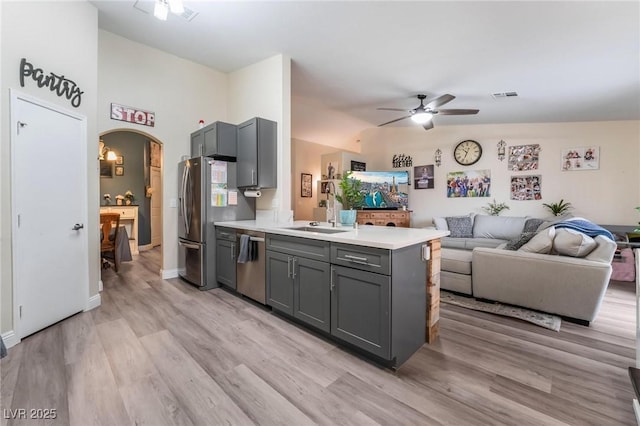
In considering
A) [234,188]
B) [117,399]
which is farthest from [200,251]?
[117,399]

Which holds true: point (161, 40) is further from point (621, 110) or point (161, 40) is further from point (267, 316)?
point (621, 110)

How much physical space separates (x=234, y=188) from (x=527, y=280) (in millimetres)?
3809

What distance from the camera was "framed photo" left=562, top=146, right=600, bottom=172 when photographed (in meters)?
5.16

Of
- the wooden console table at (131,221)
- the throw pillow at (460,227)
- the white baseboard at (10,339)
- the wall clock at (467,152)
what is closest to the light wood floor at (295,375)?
the white baseboard at (10,339)

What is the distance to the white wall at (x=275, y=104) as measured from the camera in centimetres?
372

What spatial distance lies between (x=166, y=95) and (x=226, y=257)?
268 centimetres

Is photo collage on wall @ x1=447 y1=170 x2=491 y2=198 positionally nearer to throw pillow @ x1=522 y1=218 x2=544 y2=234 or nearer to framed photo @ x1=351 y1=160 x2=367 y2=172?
throw pillow @ x1=522 y1=218 x2=544 y2=234

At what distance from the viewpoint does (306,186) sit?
7.88 meters

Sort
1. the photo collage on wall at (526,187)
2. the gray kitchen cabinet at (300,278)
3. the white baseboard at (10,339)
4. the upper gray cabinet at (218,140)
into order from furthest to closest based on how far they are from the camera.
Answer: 1. the photo collage on wall at (526,187)
2. the upper gray cabinet at (218,140)
3. the gray kitchen cabinet at (300,278)
4. the white baseboard at (10,339)

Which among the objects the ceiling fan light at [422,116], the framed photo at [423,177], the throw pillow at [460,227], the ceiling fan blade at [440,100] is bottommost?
the throw pillow at [460,227]

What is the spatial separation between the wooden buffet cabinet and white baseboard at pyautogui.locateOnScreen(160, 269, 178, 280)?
3974 millimetres

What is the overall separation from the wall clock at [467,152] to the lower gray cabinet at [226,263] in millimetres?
5630

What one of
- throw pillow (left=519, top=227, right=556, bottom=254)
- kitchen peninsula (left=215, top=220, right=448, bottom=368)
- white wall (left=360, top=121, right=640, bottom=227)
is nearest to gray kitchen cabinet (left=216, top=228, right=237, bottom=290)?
kitchen peninsula (left=215, top=220, right=448, bottom=368)

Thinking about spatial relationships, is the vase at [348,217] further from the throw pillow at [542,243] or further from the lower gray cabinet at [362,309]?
the throw pillow at [542,243]
